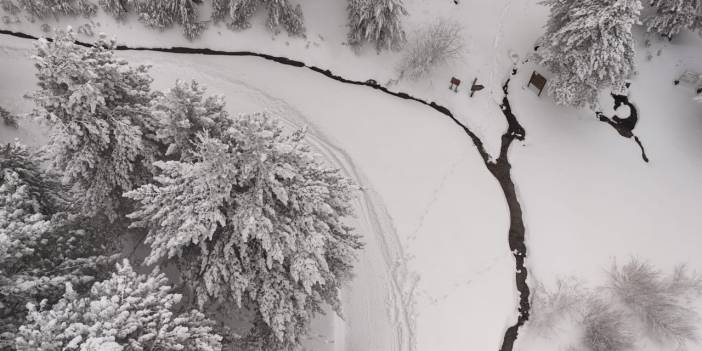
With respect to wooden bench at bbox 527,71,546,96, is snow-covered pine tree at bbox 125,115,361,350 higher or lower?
lower

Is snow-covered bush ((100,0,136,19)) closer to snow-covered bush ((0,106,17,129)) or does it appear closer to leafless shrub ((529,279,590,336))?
snow-covered bush ((0,106,17,129))

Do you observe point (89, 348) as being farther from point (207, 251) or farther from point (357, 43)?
point (357, 43)

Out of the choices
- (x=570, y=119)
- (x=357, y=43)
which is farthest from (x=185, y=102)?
(x=570, y=119)

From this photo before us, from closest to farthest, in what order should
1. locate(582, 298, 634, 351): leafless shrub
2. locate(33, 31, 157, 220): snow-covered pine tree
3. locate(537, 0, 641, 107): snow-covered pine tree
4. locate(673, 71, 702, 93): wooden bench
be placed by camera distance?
locate(33, 31, 157, 220): snow-covered pine tree < locate(582, 298, 634, 351): leafless shrub < locate(537, 0, 641, 107): snow-covered pine tree < locate(673, 71, 702, 93): wooden bench

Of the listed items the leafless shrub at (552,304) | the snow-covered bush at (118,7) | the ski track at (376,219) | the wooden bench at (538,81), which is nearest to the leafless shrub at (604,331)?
the leafless shrub at (552,304)

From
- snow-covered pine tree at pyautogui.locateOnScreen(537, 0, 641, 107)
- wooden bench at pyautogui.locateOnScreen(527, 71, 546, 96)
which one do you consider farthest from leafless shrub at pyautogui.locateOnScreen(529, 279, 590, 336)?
wooden bench at pyautogui.locateOnScreen(527, 71, 546, 96)

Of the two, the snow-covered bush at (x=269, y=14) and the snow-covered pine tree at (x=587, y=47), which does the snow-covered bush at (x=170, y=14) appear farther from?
the snow-covered pine tree at (x=587, y=47)
